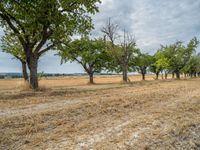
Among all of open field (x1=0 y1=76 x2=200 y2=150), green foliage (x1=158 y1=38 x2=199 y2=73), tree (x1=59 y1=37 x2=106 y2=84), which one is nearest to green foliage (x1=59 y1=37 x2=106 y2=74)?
tree (x1=59 y1=37 x2=106 y2=84)

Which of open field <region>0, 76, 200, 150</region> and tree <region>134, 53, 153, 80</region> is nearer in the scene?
open field <region>0, 76, 200, 150</region>

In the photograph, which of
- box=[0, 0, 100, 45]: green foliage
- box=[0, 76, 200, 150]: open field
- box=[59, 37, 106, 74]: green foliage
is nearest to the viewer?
Answer: box=[0, 76, 200, 150]: open field

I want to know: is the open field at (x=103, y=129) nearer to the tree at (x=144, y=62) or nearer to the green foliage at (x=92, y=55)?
the green foliage at (x=92, y=55)

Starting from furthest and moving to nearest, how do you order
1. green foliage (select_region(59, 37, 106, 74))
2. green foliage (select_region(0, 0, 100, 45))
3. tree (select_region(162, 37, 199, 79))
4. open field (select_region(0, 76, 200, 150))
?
tree (select_region(162, 37, 199, 79)) < green foliage (select_region(59, 37, 106, 74)) < green foliage (select_region(0, 0, 100, 45)) < open field (select_region(0, 76, 200, 150))

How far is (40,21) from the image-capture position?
907 inches

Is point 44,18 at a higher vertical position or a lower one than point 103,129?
higher

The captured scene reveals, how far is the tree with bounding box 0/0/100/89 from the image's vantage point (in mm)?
22391

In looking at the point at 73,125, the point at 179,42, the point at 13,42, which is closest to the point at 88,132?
the point at 73,125

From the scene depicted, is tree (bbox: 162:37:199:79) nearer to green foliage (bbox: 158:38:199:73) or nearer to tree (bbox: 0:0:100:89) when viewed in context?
green foliage (bbox: 158:38:199:73)

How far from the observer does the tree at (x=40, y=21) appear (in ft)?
73.5

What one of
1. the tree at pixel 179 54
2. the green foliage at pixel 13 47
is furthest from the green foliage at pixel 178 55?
the green foliage at pixel 13 47

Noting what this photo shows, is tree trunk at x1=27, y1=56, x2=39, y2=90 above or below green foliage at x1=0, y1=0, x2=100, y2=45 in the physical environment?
below

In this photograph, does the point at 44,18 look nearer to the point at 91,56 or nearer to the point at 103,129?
the point at 103,129

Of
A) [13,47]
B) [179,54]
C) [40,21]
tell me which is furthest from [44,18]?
[179,54]
